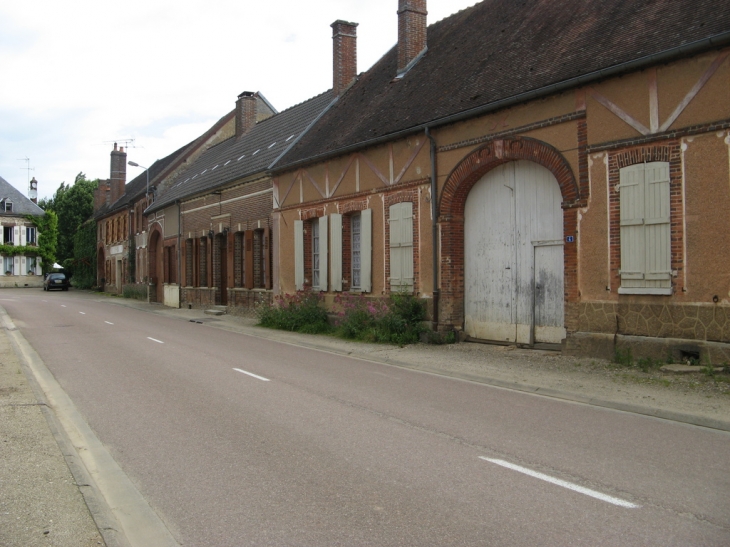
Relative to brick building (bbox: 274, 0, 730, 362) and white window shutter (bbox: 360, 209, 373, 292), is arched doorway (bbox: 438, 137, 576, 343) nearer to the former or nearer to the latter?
brick building (bbox: 274, 0, 730, 362)

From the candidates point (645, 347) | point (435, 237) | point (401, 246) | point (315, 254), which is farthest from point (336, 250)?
point (645, 347)

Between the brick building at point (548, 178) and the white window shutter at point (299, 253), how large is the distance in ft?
3.39

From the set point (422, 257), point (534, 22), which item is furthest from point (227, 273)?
point (534, 22)

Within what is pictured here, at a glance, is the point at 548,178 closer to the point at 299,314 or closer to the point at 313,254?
the point at 299,314

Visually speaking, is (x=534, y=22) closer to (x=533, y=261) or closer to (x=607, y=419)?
(x=533, y=261)

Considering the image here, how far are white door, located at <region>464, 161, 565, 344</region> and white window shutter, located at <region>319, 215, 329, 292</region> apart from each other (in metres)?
5.62

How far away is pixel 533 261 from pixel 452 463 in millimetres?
8173

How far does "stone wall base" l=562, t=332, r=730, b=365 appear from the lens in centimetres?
977

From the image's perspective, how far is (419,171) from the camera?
15.5 meters

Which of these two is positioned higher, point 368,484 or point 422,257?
point 422,257

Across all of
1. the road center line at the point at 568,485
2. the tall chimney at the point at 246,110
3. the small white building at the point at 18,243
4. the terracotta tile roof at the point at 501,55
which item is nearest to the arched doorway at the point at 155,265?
the tall chimney at the point at 246,110

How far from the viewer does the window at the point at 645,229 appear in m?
10.5

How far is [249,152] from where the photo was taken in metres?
27.8

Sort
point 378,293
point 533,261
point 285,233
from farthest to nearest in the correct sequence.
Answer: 1. point 285,233
2. point 378,293
3. point 533,261
